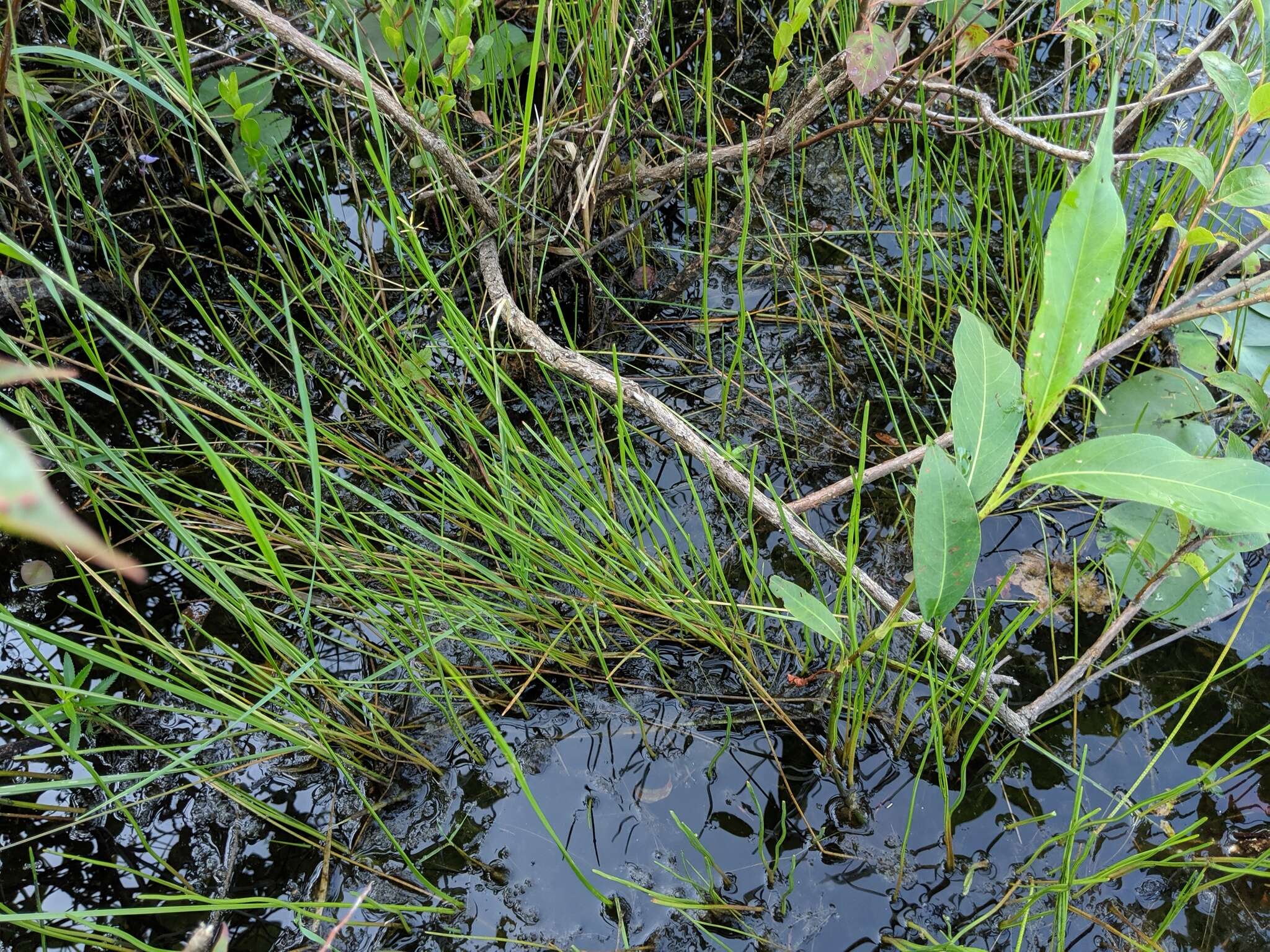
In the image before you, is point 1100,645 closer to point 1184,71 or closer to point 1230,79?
point 1230,79

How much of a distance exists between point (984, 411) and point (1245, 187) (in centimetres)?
62

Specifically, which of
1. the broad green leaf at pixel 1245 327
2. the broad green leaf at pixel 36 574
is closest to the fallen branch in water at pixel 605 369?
the broad green leaf at pixel 1245 327

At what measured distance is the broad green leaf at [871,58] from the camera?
4.64 ft

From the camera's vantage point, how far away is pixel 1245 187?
1.19 m

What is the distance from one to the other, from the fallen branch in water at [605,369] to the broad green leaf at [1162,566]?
30 centimetres

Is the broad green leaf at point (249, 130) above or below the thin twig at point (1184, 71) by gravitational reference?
above

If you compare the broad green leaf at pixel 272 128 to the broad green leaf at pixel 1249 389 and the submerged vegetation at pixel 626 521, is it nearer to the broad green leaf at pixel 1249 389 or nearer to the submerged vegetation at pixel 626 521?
the submerged vegetation at pixel 626 521

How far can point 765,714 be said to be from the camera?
1.38 meters

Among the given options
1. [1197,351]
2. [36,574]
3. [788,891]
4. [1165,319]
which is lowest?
[788,891]

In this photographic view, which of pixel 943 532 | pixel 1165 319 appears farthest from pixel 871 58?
pixel 943 532

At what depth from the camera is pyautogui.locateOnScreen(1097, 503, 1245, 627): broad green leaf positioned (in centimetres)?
135

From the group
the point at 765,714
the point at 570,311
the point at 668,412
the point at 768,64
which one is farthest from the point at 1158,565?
the point at 768,64

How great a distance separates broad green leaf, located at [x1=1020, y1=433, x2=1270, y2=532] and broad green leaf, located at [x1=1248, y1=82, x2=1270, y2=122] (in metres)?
0.58

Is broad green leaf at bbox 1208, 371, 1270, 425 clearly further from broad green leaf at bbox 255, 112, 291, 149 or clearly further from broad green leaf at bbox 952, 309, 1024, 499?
broad green leaf at bbox 255, 112, 291, 149
